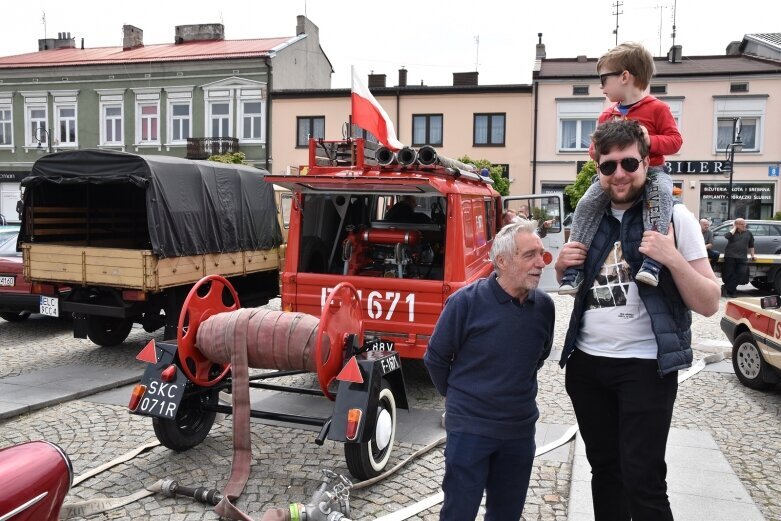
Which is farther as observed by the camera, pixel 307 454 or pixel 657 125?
pixel 307 454

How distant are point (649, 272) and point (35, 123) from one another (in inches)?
1503

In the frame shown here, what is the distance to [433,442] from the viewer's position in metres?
5.60

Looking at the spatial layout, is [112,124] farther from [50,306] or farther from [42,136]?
[50,306]

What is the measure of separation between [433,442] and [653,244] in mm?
3482

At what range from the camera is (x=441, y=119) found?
30359 millimetres

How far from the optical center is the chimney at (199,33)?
36219 mm

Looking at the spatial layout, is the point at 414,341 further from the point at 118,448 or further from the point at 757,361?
the point at 757,361

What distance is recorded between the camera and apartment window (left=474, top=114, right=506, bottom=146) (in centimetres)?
2989

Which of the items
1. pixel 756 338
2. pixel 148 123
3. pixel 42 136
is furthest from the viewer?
pixel 42 136

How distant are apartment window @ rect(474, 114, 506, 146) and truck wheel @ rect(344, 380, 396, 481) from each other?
2609 cm

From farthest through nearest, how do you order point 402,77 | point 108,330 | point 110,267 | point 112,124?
1. point 112,124
2. point 402,77
3. point 108,330
4. point 110,267

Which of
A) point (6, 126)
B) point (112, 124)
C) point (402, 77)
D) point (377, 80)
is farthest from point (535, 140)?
point (6, 126)

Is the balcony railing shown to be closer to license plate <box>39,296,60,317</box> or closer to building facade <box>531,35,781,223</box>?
building facade <box>531,35,781,223</box>

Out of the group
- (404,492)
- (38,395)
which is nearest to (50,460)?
(404,492)
